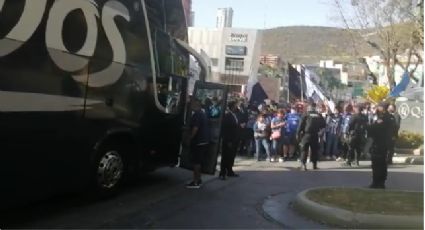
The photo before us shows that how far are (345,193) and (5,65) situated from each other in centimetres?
532

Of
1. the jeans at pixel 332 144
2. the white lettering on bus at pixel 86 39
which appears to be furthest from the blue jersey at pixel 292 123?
the white lettering on bus at pixel 86 39

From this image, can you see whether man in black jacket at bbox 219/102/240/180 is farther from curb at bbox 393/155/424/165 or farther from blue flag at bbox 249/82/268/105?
blue flag at bbox 249/82/268/105

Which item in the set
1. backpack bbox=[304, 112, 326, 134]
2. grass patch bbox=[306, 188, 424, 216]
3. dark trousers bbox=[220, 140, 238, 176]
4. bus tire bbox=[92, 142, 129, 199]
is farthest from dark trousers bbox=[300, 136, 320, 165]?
bus tire bbox=[92, 142, 129, 199]

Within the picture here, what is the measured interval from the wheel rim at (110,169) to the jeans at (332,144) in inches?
383

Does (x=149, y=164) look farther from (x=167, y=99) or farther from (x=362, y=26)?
(x=362, y=26)

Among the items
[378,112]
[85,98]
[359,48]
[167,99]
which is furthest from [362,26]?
[85,98]

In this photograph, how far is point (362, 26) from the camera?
2861 centimetres

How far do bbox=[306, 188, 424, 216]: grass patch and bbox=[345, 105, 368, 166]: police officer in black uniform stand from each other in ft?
20.8

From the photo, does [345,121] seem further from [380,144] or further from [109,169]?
[109,169]

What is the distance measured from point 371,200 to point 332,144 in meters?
9.19

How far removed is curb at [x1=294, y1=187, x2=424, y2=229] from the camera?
23.4 feet

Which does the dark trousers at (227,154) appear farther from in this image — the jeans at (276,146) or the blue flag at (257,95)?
the blue flag at (257,95)

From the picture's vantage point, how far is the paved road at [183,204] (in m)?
7.16

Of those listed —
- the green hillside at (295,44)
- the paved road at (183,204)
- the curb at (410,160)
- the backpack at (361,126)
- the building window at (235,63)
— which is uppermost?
the green hillside at (295,44)
